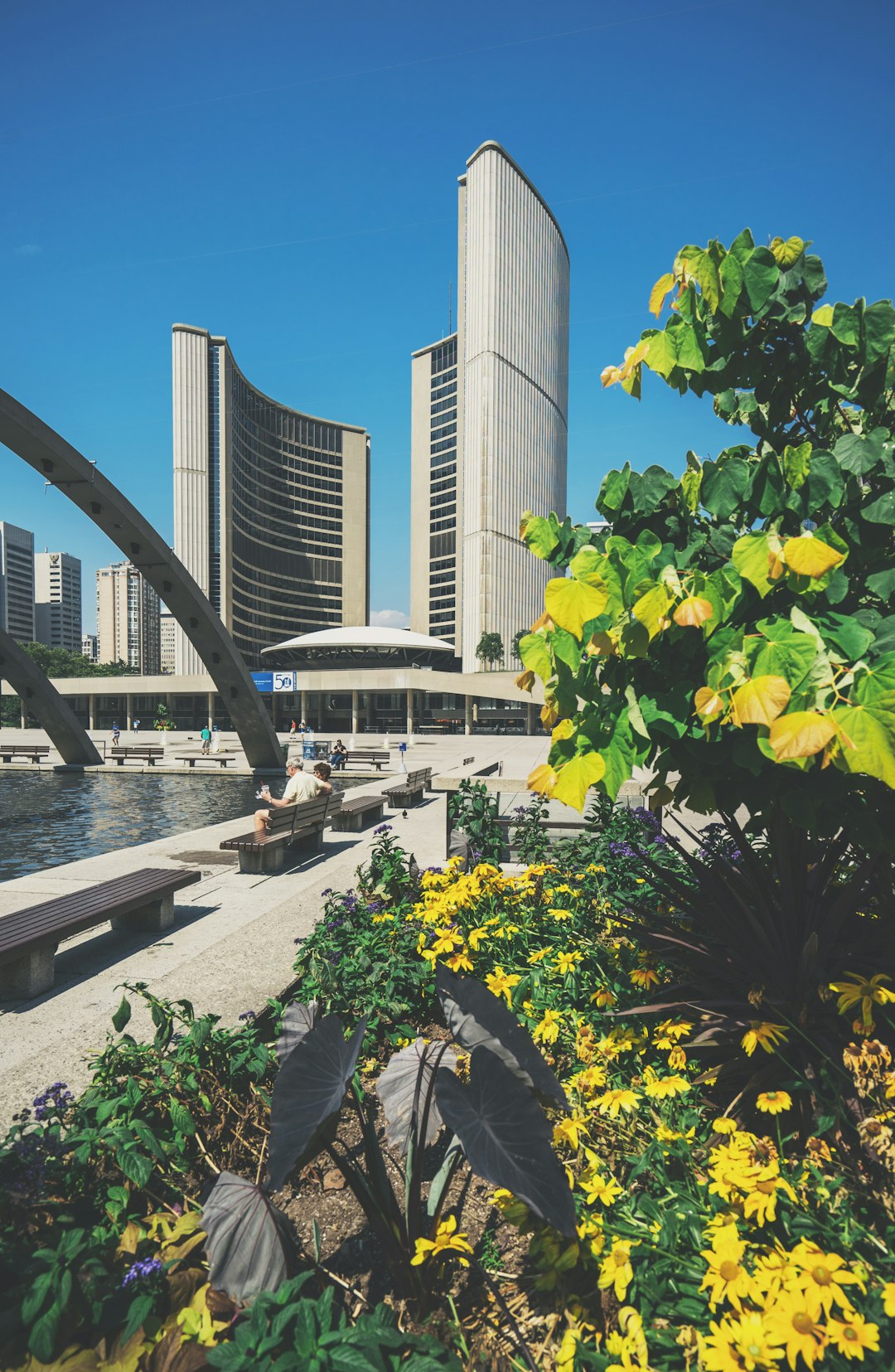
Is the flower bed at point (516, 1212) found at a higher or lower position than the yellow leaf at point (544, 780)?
lower

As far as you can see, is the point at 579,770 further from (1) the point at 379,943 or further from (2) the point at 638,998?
(1) the point at 379,943

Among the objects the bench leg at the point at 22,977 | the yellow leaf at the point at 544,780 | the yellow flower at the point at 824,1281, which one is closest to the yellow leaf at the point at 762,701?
the yellow leaf at the point at 544,780

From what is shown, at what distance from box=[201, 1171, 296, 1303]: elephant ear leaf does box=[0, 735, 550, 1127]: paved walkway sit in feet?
6.06

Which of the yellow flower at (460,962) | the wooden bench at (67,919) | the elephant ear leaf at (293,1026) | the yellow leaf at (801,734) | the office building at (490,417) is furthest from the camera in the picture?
the office building at (490,417)

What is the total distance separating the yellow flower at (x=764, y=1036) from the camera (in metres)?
2.37

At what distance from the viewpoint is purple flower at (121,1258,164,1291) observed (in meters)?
1.84

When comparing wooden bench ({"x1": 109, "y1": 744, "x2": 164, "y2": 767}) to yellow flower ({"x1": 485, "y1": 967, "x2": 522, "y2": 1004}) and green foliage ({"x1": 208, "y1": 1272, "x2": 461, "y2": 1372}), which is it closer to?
yellow flower ({"x1": 485, "y1": 967, "x2": 522, "y2": 1004})

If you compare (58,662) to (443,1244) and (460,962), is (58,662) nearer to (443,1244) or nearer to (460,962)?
(460,962)

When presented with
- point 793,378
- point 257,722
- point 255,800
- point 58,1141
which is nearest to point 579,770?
point 793,378

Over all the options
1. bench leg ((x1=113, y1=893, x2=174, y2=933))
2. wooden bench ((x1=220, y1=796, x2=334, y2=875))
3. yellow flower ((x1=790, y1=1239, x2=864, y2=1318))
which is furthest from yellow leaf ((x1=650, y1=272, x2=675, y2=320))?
wooden bench ((x1=220, y1=796, x2=334, y2=875))

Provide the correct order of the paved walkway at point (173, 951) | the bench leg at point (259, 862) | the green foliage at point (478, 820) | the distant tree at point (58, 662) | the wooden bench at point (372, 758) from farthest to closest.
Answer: the distant tree at point (58, 662) → the wooden bench at point (372, 758) → the bench leg at point (259, 862) → the green foliage at point (478, 820) → the paved walkway at point (173, 951)

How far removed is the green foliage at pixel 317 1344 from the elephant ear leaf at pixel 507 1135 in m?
0.47

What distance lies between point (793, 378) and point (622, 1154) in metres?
2.94

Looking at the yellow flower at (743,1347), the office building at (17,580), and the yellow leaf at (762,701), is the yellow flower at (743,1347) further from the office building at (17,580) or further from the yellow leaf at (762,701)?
the office building at (17,580)
